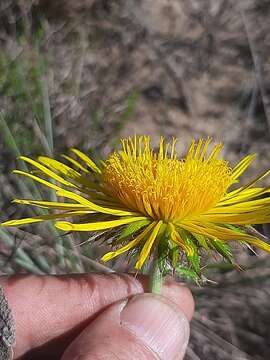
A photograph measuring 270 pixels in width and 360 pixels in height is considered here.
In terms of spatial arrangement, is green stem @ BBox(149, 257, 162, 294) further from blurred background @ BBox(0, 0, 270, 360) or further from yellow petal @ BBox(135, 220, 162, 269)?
blurred background @ BBox(0, 0, 270, 360)

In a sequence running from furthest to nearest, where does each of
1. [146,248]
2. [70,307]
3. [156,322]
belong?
[70,307]
[156,322]
[146,248]

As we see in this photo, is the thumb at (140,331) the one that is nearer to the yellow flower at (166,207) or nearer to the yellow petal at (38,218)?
the yellow flower at (166,207)

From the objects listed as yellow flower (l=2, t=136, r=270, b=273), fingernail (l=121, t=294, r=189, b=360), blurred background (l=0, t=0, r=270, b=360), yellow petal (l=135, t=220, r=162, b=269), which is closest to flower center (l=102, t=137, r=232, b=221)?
yellow flower (l=2, t=136, r=270, b=273)

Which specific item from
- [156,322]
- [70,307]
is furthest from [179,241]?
[70,307]

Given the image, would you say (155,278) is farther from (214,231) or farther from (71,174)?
(71,174)

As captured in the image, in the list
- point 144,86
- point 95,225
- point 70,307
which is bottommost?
point 70,307

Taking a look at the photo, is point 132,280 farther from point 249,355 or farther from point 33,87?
point 33,87
